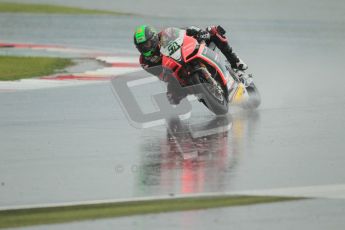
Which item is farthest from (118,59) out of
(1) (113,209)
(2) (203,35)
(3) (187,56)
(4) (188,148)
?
(1) (113,209)

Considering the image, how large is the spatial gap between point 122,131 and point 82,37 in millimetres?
12070

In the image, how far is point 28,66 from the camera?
18.8 metres

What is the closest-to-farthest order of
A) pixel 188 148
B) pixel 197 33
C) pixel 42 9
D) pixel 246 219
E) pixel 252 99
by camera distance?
pixel 246 219 → pixel 188 148 → pixel 197 33 → pixel 252 99 → pixel 42 9

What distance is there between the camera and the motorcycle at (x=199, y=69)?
1277 cm

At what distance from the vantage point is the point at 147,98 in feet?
48.6

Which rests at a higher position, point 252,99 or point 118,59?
point 252,99

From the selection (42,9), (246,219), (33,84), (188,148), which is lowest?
(42,9)

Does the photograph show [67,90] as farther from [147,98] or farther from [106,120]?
[106,120]

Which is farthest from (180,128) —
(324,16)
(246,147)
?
(324,16)

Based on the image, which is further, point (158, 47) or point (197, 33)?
point (197, 33)

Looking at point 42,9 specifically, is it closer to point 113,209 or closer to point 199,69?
point 199,69

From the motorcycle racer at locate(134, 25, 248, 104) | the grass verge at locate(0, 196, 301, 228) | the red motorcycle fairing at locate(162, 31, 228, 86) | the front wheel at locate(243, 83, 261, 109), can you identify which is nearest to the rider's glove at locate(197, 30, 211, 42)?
the motorcycle racer at locate(134, 25, 248, 104)

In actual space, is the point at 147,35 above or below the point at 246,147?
above

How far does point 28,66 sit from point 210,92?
6.76m
